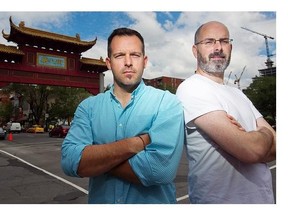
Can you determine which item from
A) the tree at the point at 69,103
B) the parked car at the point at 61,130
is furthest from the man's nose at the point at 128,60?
the parked car at the point at 61,130

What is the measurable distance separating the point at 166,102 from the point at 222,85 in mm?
273

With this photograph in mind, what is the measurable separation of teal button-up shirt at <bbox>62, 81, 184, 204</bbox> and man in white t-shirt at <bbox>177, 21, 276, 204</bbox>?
0.08 meters

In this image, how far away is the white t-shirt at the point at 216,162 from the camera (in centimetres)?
119

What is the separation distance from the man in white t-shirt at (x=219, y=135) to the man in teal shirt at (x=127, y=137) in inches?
3.1

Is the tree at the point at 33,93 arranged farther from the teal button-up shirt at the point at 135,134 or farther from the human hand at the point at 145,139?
the human hand at the point at 145,139

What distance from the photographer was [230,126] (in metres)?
1.10

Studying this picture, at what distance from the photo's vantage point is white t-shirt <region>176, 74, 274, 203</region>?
119 centimetres

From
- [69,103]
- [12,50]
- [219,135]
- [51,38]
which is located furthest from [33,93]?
[219,135]

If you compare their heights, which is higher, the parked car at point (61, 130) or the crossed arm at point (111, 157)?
the crossed arm at point (111, 157)

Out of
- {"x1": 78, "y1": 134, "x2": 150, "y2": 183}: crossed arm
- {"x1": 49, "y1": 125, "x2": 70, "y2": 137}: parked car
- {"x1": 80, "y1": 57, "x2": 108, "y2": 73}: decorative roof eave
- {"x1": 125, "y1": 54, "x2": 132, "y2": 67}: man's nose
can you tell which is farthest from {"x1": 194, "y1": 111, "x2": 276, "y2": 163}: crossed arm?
{"x1": 49, "y1": 125, "x2": 70, "y2": 137}: parked car

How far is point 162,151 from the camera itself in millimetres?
1143

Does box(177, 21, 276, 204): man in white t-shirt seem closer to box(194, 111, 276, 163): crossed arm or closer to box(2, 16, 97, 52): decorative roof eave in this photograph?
box(194, 111, 276, 163): crossed arm

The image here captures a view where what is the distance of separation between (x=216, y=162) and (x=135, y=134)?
0.35m

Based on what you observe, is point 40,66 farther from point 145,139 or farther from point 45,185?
point 145,139
